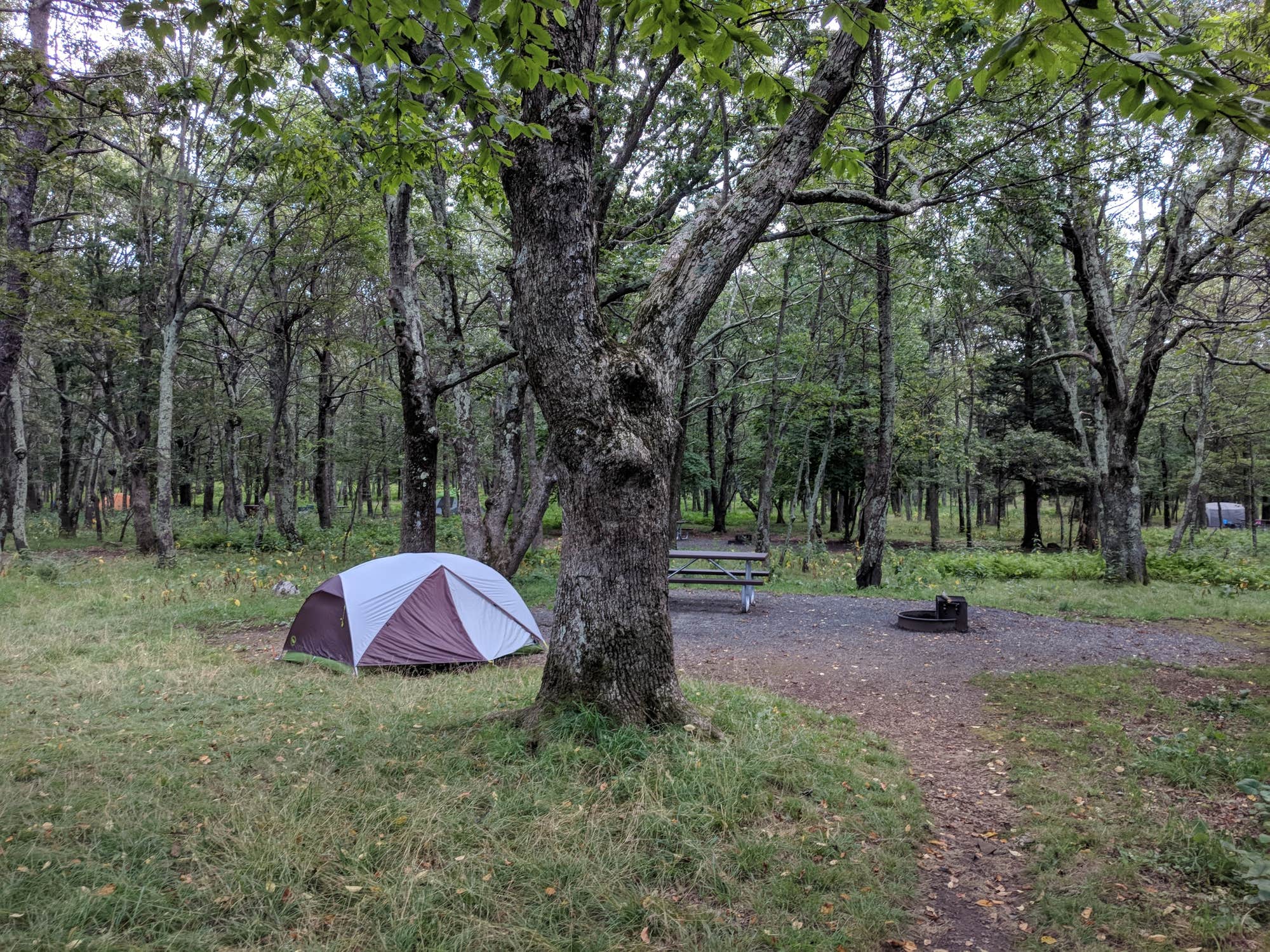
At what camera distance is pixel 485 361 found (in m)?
9.29

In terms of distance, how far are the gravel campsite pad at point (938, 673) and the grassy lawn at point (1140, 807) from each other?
0.61ft

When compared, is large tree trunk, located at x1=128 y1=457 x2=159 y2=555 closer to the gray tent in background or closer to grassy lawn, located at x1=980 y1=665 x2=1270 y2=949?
grassy lawn, located at x1=980 y1=665 x2=1270 y2=949

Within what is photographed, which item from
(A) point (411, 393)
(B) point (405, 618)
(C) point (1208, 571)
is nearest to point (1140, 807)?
(B) point (405, 618)

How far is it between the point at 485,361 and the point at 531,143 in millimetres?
5351

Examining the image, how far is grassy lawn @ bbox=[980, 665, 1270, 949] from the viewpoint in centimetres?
288

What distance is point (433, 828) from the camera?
3.38 metres

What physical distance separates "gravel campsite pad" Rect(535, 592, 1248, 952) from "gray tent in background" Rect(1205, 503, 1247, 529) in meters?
40.3

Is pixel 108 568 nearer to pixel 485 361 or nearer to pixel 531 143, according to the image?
pixel 485 361

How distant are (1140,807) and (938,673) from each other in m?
3.32

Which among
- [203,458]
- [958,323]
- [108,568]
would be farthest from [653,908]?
[203,458]

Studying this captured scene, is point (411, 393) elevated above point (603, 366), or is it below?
above

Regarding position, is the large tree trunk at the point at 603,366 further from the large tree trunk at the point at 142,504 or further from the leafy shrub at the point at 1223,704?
the large tree trunk at the point at 142,504

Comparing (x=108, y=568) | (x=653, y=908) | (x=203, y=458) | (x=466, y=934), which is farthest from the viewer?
(x=203, y=458)

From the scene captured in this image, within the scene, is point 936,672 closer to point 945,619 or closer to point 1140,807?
point 945,619
